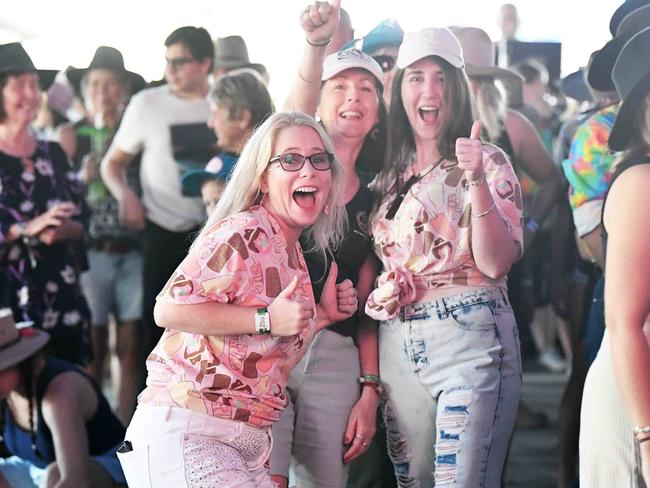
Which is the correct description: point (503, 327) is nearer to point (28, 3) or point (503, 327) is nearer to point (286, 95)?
point (286, 95)

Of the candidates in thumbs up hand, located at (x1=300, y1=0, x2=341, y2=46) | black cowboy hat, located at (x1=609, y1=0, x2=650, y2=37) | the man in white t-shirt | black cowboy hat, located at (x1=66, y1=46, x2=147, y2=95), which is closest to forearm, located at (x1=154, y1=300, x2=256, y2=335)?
thumbs up hand, located at (x1=300, y1=0, x2=341, y2=46)

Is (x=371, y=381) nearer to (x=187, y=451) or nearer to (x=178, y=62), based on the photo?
(x=187, y=451)

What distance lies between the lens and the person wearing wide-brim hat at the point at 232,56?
3918 millimetres

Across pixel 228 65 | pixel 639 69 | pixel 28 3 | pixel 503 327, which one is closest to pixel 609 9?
pixel 639 69

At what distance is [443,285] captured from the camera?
278cm

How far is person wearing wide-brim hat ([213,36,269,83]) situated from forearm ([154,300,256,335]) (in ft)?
5.24

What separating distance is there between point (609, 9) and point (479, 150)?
1.11m

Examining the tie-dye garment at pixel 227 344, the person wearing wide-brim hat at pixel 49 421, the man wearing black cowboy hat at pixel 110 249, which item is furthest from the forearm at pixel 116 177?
the tie-dye garment at pixel 227 344

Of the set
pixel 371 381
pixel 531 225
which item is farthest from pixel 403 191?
pixel 531 225

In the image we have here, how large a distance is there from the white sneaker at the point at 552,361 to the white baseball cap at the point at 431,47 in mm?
3641

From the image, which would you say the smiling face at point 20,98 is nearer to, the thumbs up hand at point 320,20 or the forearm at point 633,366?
the thumbs up hand at point 320,20

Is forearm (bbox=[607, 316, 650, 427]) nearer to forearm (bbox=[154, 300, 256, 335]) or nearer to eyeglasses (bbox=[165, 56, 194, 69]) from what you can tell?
forearm (bbox=[154, 300, 256, 335])

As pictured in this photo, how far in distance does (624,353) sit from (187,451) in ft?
2.97

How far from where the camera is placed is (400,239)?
2.84m
